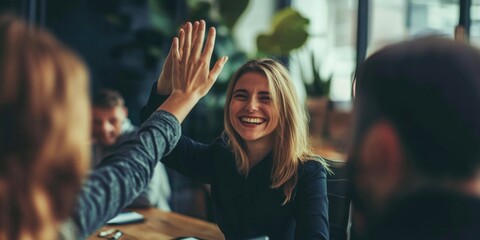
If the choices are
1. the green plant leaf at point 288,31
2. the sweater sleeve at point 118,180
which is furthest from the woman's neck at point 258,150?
the green plant leaf at point 288,31

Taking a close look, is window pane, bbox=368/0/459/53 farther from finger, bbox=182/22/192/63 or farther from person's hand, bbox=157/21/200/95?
finger, bbox=182/22/192/63

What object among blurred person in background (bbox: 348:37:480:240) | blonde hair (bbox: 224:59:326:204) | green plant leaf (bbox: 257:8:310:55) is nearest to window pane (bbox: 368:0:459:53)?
green plant leaf (bbox: 257:8:310:55)

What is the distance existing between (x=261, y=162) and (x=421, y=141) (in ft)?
4.50

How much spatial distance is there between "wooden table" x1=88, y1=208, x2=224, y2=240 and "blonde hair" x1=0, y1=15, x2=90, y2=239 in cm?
141

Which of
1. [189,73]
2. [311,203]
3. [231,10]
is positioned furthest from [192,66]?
[231,10]

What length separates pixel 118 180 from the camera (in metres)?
1.01

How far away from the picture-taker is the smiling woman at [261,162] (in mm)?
2043

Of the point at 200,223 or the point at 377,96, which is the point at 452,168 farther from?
the point at 200,223

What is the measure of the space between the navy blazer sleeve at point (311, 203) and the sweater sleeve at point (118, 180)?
34.3 inches

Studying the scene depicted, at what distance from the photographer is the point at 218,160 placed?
222 cm

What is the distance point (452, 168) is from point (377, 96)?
0.14 m

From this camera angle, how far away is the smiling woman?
204 centimetres

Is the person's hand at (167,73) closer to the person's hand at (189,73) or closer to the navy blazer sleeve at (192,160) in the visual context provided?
the person's hand at (189,73)

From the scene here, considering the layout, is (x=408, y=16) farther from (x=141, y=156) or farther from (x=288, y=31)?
(x=141, y=156)
